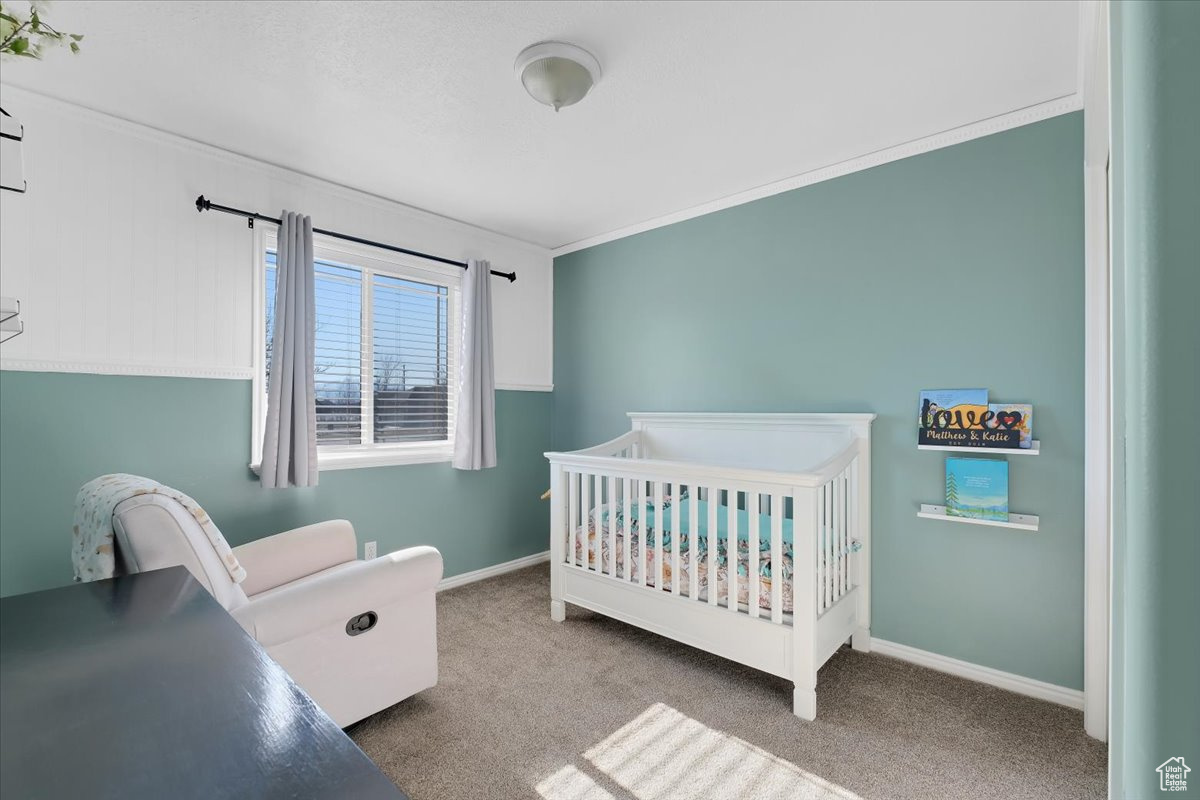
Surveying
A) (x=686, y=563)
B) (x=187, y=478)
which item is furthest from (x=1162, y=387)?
(x=187, y=478)

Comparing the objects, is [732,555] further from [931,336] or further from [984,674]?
[931,336]

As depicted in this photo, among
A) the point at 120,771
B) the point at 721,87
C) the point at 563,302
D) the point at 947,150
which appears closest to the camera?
the point at 120,771

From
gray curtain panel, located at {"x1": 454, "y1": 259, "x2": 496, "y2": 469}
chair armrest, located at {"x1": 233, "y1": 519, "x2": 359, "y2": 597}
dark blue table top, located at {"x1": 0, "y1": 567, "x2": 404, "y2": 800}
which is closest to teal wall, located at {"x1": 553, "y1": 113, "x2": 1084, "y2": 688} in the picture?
gray curtain panel, located at {"x1": 454, "y1": 259, "x2": 496, "y2": 469}

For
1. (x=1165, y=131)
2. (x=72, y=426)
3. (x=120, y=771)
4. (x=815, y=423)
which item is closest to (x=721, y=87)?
(x=815, y=423)

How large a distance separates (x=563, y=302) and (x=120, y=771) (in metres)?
3.73

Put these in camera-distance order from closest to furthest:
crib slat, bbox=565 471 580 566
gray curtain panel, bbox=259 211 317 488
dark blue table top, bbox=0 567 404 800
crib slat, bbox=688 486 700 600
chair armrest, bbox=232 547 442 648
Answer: dark blue table top, bbox=0 567 404 800, chair armrest, bbox=232 547 442 648, crib slat, bbox=688 486 700 600, gray curtain panel, bbox=259 211 317 488, crib slat, bbox=565 471 580 566

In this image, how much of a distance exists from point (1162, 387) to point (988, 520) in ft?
7.50

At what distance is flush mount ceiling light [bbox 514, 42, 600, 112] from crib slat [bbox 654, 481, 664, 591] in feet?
5.27

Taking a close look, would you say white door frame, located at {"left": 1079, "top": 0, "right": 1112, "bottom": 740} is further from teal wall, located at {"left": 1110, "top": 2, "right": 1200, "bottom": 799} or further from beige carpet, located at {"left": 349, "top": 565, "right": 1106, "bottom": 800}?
teal wall, located at {"left": 1110, "top": 2, "right": 1200, "bottom": 799}

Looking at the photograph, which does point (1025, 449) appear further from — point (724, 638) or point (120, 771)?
point (120, 771)

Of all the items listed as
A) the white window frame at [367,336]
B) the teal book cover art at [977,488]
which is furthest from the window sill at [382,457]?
the teal book cover art at [977,488]

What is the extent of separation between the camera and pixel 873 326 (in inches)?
102

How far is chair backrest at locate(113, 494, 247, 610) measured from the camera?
1399 mm

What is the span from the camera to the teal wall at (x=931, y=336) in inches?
83.9
